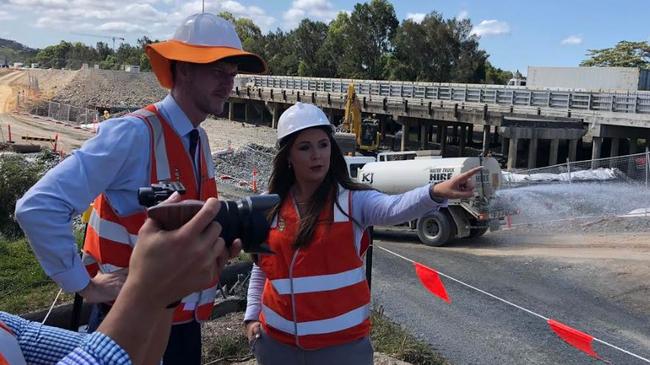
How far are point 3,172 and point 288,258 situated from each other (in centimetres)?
945

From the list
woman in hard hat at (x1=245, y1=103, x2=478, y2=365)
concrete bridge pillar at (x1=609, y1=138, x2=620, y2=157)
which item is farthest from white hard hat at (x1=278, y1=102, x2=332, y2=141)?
concrete bridge pillar at (x1=609, y1=138, x2=620, y2=157)

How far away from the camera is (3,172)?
10.4 meters

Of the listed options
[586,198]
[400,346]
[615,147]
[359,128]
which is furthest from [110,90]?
[400,346]

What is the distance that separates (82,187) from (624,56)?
69833 millimetres

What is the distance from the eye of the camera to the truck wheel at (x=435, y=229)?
14.0 m

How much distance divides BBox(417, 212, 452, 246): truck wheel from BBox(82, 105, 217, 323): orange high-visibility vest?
11840 mm

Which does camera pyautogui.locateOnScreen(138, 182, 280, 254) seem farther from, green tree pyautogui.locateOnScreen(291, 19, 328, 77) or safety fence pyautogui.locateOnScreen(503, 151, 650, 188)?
green tree pyautogui.locateOnScreen(291, 19, 328, 77)

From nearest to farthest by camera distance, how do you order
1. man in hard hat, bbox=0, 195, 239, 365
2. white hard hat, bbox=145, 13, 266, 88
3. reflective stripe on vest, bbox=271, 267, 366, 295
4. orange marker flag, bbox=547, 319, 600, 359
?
man in hard hat, bbox=0, 195, 239, 365 < white hard hat, bbox=145, 13, 266, 88 < reflective stripe on vest, bbox=271, 267, 366, 295 < orange marker flag, bbox=547, 319, 600, 359

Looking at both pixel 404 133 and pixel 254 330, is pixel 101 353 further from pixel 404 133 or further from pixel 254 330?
pixel 404 133

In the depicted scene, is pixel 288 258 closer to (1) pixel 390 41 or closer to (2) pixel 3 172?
(2) pixel 3 172

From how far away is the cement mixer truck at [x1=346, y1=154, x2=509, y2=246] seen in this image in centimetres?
1394

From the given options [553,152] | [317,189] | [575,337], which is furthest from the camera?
[553,152]

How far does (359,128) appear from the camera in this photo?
27656 mm

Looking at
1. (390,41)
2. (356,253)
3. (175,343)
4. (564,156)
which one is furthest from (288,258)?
(390,41)
